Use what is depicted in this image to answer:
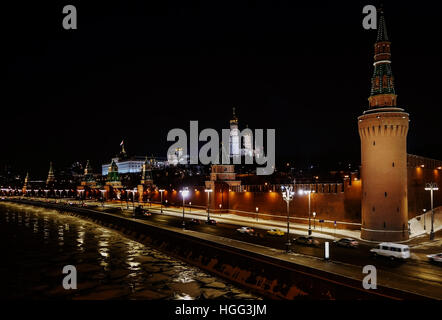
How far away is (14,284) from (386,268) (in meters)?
27.7

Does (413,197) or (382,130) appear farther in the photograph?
(413,197)

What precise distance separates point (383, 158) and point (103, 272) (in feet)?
95.8

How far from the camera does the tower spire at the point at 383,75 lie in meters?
40.1

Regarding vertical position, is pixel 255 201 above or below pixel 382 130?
below

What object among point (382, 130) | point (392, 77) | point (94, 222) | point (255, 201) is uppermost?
point (392, 77)

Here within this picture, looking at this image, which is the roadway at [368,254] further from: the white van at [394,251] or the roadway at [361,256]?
the white van at [394,251]

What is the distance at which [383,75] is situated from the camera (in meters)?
40.2

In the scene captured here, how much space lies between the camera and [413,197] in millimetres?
45125

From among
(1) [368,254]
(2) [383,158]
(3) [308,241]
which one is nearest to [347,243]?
(1) [368,254]

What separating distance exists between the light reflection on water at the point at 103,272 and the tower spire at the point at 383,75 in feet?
84.6

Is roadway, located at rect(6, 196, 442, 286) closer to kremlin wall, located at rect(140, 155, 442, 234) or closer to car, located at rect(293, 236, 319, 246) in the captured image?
car, located at rect(293, 236, 319, 246)

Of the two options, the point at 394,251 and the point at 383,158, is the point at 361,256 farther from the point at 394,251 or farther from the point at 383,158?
the point at 383,158

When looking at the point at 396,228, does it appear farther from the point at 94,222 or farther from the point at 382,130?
the point at 94,222
